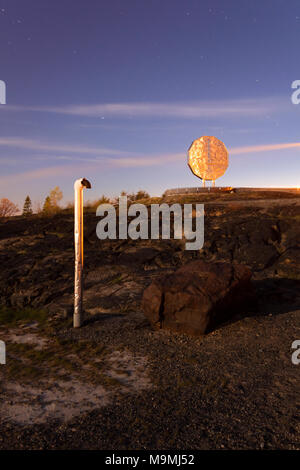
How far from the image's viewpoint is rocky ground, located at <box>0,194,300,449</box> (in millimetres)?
3273

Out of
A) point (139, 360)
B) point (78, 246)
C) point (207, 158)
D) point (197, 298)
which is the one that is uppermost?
point (207, 158)

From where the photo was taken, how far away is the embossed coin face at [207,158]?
22344mm

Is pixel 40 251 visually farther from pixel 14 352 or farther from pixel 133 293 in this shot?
pixel 14 352

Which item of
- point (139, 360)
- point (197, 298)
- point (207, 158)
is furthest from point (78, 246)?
point (207, 158)

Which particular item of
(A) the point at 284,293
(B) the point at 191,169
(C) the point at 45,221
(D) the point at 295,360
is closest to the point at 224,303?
(D) the point at 295,360

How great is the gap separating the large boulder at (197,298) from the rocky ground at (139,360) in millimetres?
211

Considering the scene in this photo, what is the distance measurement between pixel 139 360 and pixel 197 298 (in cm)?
145

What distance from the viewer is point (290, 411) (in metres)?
3.59

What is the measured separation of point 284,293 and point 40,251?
7098mm

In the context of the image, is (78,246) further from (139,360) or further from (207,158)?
(207,158)

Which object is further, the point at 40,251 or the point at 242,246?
the point at 40,251

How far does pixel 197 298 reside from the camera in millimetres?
5855

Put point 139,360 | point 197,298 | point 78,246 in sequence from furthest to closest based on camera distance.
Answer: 1. point 78,246
2. point 197,298
3. point 139,360

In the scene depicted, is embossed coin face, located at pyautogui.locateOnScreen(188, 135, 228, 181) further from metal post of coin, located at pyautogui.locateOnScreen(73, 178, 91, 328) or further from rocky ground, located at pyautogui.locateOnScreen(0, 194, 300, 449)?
metal post of coin, located at pyautogui.locateOnScreen(73, 178, 91, 328)
